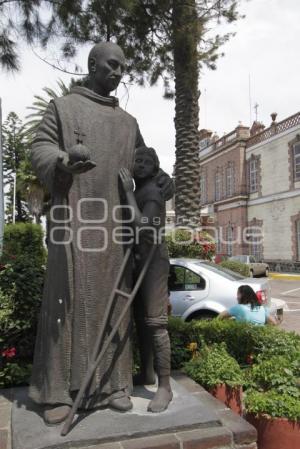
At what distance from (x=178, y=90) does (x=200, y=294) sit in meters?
5.00

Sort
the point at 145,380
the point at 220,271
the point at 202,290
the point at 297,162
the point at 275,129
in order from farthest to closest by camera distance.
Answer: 1. the point at 275,129
2. the point at 297,162
3. the point at 220,271
4. the point at 202,290
5. the point at 145,380

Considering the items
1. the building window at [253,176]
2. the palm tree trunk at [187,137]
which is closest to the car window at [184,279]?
the palm tree trunk at [187,137]

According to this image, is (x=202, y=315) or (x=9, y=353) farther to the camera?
(x=202, y=315)

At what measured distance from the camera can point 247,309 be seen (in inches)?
261

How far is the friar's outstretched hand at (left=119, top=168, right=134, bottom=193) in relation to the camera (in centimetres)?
295

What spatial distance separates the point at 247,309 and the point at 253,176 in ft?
84.3

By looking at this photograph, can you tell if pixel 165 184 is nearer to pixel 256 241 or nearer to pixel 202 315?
pixel 202 315

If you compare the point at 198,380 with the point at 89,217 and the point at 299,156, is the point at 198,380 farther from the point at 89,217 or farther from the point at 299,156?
the point at 299,156

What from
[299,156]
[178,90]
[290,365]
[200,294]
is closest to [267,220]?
[299,156]

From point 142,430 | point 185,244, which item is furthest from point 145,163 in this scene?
point 185,244

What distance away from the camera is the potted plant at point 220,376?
3.66 m

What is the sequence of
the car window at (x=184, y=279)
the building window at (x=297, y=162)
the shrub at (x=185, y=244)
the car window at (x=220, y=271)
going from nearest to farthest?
the car window at (x=184, y=279), the car window at (x=220, y=271), the shrub at (x=185, y=244), the building window at (x=297, y=162)

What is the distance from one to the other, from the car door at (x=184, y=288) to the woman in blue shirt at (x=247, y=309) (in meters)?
0.90

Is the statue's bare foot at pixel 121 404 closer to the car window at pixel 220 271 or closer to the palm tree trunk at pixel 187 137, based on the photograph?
the car window at pixel 220 271
